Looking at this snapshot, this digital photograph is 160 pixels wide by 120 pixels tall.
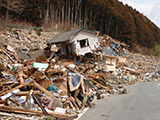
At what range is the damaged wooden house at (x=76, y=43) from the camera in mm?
18016

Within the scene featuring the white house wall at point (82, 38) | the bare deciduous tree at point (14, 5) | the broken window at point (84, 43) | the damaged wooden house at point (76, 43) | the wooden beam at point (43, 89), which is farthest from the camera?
the bare deciduous tree at point (14, 5)

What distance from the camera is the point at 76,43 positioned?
1825 cm

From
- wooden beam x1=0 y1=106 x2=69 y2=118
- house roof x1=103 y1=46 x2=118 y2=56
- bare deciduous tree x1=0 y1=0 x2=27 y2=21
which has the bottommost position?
wooden beam x1=0 y1=106 x2=69 y2=118

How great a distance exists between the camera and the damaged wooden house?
1802 cm

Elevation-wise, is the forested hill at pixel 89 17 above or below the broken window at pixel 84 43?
above

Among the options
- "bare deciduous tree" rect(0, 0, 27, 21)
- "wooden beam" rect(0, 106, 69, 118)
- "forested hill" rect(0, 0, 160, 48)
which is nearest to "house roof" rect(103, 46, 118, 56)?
"forested hill" rect(0, 0, 160, 48)

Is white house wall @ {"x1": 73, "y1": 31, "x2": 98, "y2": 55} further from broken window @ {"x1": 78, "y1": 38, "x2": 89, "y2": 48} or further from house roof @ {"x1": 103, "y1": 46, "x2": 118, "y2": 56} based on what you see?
house roof @ {"x1": 103, "y1": 46, "x2": 118, "y2": 56}

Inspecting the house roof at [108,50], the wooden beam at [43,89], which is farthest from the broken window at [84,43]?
the wooden beam at [43,89]

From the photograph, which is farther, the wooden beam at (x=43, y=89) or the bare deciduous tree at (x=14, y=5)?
the bare deciduous tree at (x=14, y=5)

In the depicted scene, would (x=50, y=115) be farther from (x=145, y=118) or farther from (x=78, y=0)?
(x=78, y=0)

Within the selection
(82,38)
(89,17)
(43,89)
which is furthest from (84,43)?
(89,17)

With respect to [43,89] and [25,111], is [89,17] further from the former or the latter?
[25,111]

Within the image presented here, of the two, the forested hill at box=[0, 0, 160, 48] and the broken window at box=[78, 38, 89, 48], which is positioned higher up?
the forested hill at box=[0, 0, 160, 48]

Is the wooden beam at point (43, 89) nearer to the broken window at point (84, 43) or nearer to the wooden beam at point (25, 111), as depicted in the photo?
the wooden beam at point (25, 111)
